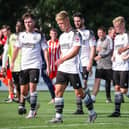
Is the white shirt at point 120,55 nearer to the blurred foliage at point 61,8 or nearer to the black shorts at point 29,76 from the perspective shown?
the black shorts at point 29,76

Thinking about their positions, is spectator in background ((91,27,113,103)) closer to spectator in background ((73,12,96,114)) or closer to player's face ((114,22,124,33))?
spectator in background ((73,12,96,114))

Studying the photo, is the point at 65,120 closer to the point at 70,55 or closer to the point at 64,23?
the point at 70,55

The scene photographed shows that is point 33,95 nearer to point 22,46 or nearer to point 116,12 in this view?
point 22,46

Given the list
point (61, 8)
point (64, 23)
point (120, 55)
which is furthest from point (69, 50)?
point (61, 8)

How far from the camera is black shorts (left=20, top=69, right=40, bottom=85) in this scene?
1567 cm

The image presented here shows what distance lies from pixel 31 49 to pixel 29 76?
55cm

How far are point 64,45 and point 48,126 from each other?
67.4 inches

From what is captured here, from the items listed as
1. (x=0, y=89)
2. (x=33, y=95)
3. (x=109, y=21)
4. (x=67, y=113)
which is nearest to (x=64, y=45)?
(x=33, y=95)

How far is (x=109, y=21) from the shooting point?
152ft

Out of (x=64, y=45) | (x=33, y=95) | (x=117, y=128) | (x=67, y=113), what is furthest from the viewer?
(x=67, y=113)

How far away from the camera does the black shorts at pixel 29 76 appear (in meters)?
15.7

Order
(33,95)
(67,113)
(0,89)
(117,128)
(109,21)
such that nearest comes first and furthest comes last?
(117,128)
(33,95)
(67,113)
(0,89)
(109,21)

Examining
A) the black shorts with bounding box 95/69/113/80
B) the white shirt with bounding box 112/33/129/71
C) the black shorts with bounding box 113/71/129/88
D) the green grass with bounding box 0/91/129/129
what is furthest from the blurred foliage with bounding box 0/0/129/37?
the black shorts with bounding box 113/71/129/88

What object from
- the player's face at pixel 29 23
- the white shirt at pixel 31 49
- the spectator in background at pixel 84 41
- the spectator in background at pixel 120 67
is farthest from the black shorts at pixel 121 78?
the player's face at pixel 29 23
